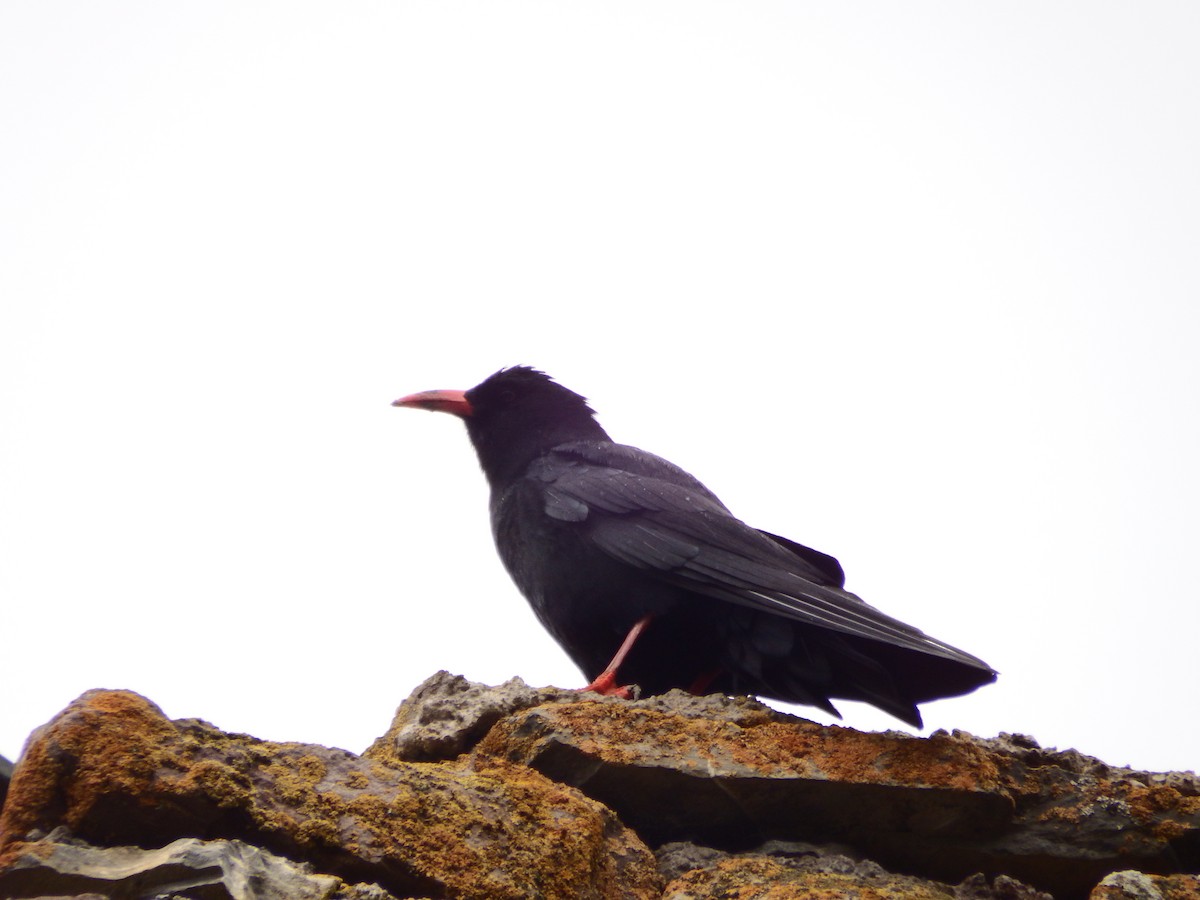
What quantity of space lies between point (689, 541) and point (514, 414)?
5.72 ft

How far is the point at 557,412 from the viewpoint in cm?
654

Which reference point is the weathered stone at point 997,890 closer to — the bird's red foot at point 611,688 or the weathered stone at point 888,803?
the weathered stone at point 888,803

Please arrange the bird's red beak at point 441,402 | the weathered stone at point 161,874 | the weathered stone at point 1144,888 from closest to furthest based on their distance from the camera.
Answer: the weathered stone at point 161,874 < the weathered stone at point 1144,888 < the bird's red beak at point 441,402

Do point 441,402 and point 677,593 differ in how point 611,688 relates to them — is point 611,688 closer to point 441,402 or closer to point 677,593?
point 677,593

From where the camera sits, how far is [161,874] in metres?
2.23

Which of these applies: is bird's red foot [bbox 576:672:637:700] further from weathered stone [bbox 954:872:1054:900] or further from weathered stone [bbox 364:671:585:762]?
weathered stone [bbox 954:872:1054:900]

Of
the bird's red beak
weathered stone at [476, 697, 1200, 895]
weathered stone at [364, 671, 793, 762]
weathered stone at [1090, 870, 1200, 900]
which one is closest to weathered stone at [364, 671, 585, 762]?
weathered stone at [364, 671, 793, 762]

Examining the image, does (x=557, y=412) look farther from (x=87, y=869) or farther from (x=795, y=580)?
(x=87, y=869)

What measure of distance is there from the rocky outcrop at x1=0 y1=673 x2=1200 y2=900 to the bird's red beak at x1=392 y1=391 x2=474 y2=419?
2.87 meters

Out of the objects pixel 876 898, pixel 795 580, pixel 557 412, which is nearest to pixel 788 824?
pixel 876 898

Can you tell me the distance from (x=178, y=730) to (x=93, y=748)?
21 cm

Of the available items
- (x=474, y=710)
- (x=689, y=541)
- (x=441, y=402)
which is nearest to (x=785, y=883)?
(x=474, y=710)

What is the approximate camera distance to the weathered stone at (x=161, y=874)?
2207 mm

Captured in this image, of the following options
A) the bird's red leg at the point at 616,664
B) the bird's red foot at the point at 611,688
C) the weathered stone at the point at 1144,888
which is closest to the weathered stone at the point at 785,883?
the weathered stone at the point at 1144,888
